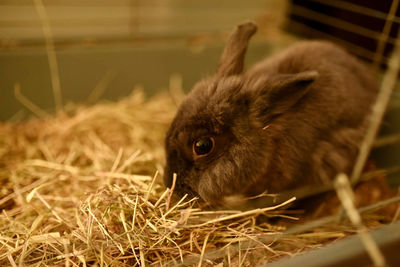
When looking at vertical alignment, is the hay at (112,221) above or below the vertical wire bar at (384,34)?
below

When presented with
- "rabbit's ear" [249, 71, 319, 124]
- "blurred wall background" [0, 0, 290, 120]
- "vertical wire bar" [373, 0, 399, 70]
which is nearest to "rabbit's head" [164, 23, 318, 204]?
"rabbit's ear" [249, 71, 319, 124]

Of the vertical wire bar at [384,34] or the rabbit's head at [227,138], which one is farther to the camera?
the vertical wire bar at [384,34]

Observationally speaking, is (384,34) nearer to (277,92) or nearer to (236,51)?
(236,51)

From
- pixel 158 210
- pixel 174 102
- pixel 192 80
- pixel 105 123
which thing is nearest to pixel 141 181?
pixel 158 210

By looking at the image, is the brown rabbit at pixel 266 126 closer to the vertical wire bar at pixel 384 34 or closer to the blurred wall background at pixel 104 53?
the vertical wire bar at pixel 384 34

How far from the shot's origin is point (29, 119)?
2334mm

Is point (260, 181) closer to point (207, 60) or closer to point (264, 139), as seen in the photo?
point (264, 139)

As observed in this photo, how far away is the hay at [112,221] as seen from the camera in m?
1.19

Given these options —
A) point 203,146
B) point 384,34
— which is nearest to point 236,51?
point 203,146

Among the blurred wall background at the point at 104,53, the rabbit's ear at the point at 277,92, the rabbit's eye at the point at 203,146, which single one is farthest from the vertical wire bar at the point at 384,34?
the rabbit's eye at the point at 203,146

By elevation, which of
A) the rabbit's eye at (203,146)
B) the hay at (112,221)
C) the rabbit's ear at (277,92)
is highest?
the rabbit's ear at (277,92)

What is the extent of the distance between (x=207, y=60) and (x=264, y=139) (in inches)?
58.4

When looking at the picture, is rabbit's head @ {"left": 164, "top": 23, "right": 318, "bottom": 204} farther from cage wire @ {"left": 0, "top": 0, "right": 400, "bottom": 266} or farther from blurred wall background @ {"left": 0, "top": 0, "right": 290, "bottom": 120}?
blurred wall background @ {"left": 0, "top": 0, "right": 290, "bottom": 120}

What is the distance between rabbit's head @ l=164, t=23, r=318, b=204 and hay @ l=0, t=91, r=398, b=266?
107mm
